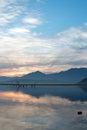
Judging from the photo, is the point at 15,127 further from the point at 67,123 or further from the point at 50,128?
the point at 67,123

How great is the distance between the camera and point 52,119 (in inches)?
2245

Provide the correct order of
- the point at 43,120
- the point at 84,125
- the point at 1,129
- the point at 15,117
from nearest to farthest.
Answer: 1. the point at 1,129
2. the point at 84,125
3. the point at 43,120
4. the point at 15,117

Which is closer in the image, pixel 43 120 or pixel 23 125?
pixel 23 125

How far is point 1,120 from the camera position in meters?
56.3

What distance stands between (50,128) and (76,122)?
283 inches

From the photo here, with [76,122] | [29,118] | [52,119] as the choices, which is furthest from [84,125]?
[29,118]

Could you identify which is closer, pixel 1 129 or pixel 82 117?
pixel 1 129

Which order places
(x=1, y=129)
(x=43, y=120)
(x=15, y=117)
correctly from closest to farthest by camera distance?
(x=1, y=129)
(x=43, y=120)
(x=15, y=117)

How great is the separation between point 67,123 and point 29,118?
893 centimetres

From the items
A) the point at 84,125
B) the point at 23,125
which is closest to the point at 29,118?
the point at 23,125

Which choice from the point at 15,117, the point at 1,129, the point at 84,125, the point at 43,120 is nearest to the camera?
the point at 1,129

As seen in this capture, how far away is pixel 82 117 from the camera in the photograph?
5928 cm

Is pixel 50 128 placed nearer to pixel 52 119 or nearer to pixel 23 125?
pixel 23 125

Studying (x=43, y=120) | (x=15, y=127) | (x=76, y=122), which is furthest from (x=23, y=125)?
(x=76, y=122)
